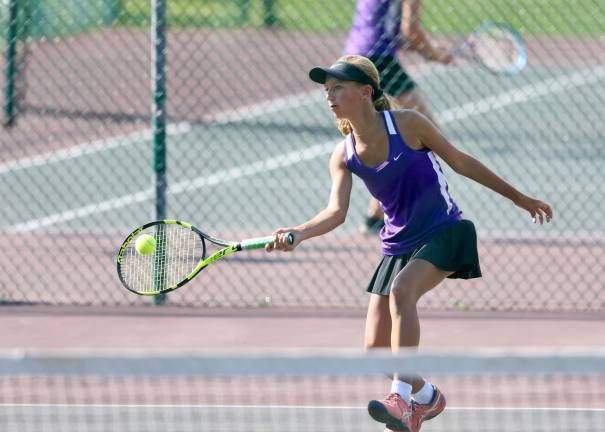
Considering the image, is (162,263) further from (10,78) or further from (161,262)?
(10,78)

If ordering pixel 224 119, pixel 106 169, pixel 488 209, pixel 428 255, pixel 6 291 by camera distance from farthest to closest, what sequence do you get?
pixel 224 119 < pixel 106 169 < pixel 488 209 < pixel 6 291 < pixel 428 255

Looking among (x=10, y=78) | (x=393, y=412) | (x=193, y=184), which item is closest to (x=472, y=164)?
(x=393, y=412)

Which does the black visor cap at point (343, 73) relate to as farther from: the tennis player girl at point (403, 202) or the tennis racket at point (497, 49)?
the tennis racket at point (497, 49)

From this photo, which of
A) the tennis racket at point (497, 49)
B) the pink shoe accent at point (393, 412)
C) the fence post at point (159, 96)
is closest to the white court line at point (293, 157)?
the fence post at point (159, 96)

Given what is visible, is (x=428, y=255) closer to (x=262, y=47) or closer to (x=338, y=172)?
(x=338, y=172)

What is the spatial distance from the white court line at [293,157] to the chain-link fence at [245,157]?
0.03 meters

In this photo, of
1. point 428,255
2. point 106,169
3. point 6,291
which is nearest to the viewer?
point 428,255

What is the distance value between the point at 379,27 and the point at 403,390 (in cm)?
373

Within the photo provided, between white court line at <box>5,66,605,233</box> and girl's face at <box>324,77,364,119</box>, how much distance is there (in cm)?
463

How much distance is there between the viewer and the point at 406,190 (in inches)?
203

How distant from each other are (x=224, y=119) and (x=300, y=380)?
776cm

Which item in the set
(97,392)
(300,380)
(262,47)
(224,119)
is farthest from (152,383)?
(262,47)

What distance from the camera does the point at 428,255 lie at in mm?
5125

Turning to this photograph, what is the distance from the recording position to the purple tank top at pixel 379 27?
824 centimetres
